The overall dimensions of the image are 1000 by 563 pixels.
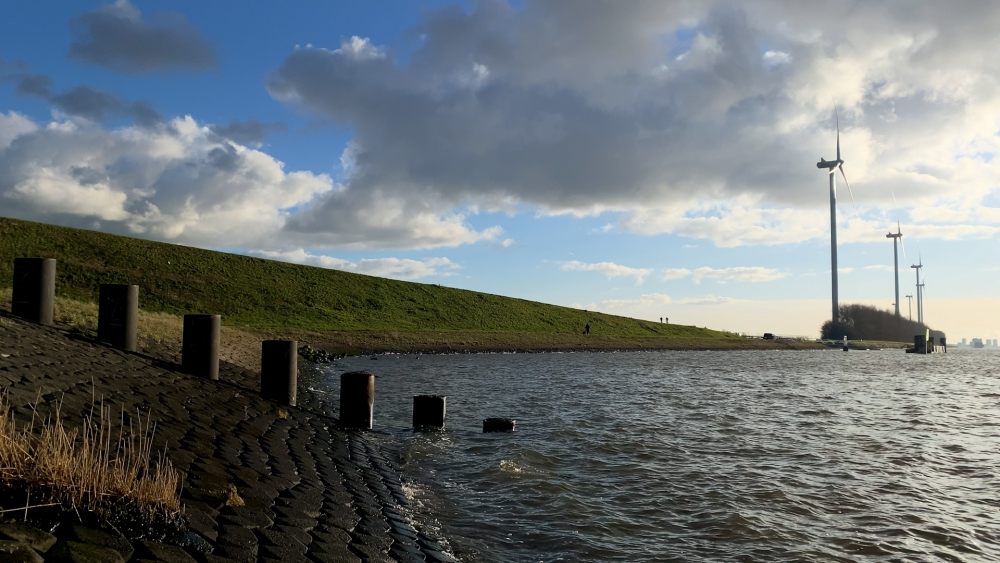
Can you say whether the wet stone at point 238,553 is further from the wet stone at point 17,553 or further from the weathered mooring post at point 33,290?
the weathered mooring post at point 33,290

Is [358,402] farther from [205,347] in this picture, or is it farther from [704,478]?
[704,478]

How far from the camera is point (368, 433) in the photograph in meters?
17.3

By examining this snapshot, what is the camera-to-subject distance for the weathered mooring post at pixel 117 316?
18.3 meters

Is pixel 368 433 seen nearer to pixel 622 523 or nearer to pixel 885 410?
pixel 622 523

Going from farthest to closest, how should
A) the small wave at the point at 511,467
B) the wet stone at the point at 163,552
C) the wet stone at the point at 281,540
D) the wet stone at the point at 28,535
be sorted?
the small wave at the point at 511,467 < the wet stone at the point at 281,540 < the wet stone at the point at 163,552 < the wet stone at the point at 28,535

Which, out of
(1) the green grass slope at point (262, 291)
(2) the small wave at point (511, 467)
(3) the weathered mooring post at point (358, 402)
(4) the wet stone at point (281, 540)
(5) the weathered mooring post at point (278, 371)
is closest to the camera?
(4) the wet stone at point (281, 540)

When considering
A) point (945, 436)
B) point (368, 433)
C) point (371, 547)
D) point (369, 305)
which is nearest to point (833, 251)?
point (369, 305)

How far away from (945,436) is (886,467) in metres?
6.87

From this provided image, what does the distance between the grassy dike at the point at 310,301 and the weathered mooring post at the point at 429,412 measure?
41255mm

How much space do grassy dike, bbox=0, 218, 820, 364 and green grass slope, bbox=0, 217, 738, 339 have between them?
161 mm

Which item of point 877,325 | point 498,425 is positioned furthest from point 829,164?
point 498,425

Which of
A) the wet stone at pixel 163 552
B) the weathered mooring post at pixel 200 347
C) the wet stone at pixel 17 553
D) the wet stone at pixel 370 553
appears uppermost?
the weathered mooring post at pixel 200 347

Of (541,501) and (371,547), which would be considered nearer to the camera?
(371,547)

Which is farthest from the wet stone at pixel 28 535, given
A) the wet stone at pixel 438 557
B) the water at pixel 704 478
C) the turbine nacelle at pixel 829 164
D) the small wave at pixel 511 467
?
the turbine nacelle at pixel 829 164
